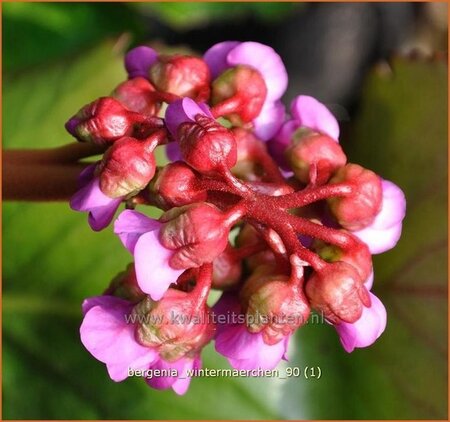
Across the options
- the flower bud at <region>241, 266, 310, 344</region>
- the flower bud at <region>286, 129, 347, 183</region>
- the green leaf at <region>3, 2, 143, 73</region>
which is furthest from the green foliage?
the flower bud at <region>241, 266, 310, 344</region>

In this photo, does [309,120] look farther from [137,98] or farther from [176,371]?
[176,371]

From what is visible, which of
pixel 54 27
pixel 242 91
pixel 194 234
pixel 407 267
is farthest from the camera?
pixel 54 27

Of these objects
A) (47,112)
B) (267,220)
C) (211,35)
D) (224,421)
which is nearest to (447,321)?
(224,421)

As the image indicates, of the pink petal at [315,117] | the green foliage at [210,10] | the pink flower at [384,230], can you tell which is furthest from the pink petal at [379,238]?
the green foliage at [210,10]

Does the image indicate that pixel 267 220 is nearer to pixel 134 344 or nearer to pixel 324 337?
pixel 134 344

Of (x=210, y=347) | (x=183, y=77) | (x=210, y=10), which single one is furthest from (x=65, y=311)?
(x=210, y=10)

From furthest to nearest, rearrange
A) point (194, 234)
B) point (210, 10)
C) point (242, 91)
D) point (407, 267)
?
point (210, 10)
point (407, 267)
point (242, 91)
point (194, 234)
